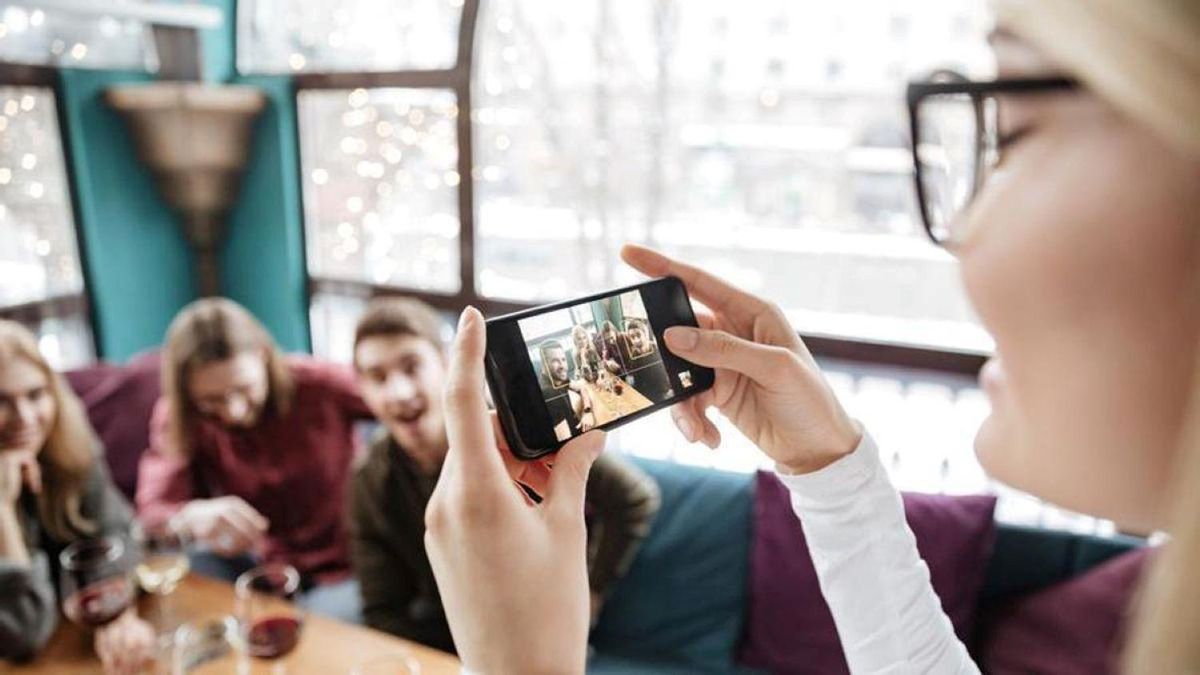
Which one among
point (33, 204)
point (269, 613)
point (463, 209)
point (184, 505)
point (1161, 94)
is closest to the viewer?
point (1161, 94)

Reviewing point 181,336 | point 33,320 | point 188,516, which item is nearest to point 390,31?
point 181,336

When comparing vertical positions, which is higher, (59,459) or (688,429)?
(688,429)

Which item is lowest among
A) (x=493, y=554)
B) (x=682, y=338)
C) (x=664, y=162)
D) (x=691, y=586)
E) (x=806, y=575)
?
(x=691, y=586)

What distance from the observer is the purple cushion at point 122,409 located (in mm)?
2391

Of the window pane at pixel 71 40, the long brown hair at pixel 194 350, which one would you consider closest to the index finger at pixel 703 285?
the long brown hair at pixel 194 350

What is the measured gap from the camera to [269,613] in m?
1.19

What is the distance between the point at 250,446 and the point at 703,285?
1.74 m

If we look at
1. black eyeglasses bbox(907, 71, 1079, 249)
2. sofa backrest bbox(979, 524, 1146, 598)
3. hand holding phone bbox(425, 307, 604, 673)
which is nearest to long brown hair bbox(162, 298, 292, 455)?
hand holding phone bbox(425, 307, 604, 673)

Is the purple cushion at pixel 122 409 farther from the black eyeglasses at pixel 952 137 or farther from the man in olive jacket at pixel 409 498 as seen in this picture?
the black eyeglasses at pixel 952 137

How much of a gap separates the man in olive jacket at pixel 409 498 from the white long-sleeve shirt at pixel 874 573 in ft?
3.30

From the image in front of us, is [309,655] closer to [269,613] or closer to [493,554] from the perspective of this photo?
[269,613]

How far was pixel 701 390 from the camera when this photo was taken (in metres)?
0.81

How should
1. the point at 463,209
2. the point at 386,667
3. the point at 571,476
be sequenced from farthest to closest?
the point at 463,209 → the point at 386,667 → the point at 571,476

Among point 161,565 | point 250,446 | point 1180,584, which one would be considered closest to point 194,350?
point 250,446
